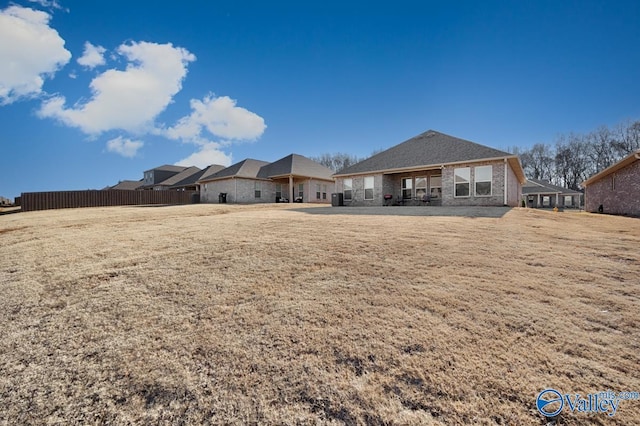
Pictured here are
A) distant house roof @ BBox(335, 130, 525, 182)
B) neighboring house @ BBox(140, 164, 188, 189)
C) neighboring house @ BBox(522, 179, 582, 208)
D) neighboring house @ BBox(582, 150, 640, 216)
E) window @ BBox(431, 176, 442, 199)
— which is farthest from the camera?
neighboring house @ BBox(140, 164, 188, 189)

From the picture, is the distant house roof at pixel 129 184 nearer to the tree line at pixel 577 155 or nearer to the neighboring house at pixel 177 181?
the neighboring house at pixel 177 181

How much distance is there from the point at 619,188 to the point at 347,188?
16.0 meters

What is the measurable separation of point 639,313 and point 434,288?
1938mm

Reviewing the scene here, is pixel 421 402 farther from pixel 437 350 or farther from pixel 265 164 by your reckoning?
pixel 265 164

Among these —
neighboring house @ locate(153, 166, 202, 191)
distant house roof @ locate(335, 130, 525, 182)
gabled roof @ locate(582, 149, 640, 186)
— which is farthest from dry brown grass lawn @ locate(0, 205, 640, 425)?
neighboring house @ locate(153, 166, 202, 191)

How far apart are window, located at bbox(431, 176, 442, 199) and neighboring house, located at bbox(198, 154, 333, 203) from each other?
1078cm

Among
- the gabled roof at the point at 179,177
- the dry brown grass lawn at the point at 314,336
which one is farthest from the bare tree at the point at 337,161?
the dry brown grass lawn at the point at 314,336

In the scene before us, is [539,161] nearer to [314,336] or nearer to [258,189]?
[258,189]

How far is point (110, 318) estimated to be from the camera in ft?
8.66

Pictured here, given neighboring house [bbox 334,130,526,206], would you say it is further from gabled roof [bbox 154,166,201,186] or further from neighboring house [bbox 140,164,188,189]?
neighboring house [bbox 140,164,188,189]

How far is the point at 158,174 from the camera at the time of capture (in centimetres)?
3947

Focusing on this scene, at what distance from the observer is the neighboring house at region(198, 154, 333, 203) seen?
2320cm

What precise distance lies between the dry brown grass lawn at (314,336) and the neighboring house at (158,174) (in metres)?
40.1

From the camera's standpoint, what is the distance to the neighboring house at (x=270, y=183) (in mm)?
23203
